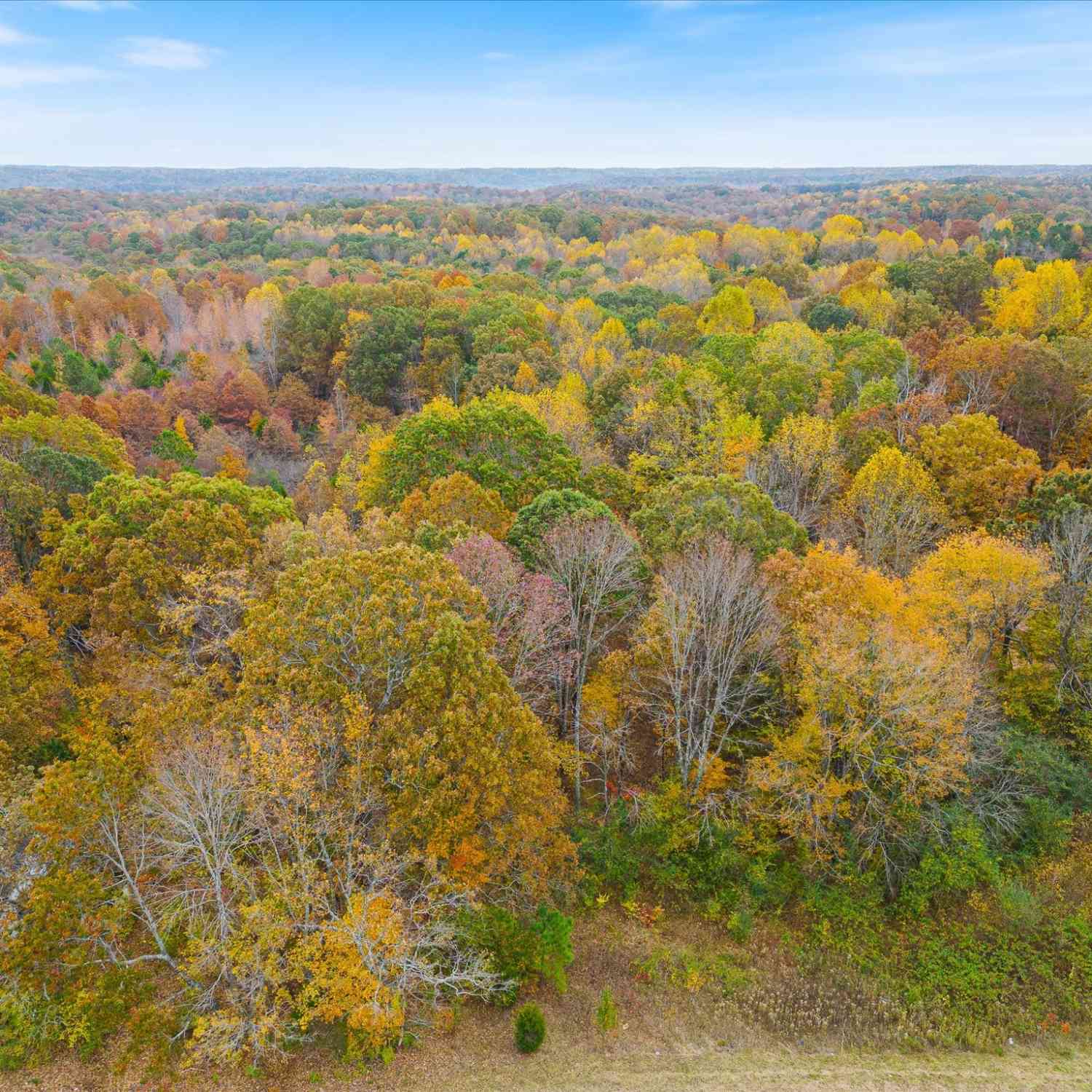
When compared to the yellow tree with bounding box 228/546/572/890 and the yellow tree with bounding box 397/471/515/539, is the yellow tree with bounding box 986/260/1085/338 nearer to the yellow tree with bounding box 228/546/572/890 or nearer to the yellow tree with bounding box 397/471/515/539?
the yellow tree with bounding box 397/471/515/539

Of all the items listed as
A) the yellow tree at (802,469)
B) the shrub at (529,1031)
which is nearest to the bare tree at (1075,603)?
the yellow tree at (802,469)

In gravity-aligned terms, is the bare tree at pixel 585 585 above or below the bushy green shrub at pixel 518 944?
above

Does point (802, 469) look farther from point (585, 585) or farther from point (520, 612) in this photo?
point (520, 612)

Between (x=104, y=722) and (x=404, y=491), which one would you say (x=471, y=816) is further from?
(x=404, y=491)

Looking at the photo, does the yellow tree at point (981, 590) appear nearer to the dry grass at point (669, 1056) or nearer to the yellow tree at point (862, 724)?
the yellow tree at point (862, 724)

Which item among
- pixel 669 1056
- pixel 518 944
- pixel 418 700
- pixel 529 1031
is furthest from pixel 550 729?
pixel 669 1056

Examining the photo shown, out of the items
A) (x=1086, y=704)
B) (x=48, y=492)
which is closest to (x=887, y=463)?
(x=1086, y=704)
